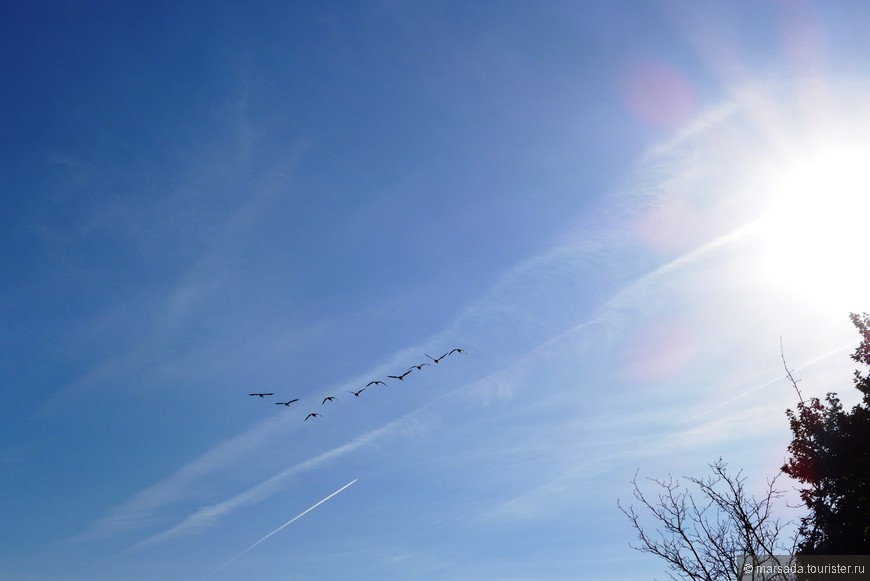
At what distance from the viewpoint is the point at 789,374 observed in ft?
74.6

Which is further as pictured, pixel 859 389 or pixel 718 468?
pixel 859 389

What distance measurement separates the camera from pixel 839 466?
29.8m

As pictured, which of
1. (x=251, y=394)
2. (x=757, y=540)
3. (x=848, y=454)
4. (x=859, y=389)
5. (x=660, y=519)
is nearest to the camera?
(x=757, y=540)

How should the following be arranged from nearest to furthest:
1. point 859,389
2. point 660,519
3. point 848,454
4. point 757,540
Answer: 1. point 757,540
2. point 660,519
3. point 859,389
4. point 848,454

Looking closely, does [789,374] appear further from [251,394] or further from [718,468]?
[251,394]

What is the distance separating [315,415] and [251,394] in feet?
8.89

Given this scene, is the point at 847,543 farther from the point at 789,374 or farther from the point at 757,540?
the point at 757,540

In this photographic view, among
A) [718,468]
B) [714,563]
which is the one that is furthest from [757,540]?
[718,468]

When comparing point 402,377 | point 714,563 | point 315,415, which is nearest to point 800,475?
point 714,563

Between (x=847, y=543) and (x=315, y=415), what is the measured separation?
90.7ft

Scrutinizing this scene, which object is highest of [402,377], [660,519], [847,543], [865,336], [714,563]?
[402,377]

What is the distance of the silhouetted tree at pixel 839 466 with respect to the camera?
90.2ft

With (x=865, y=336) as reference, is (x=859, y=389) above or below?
below

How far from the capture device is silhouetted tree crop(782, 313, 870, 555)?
1083 inches
